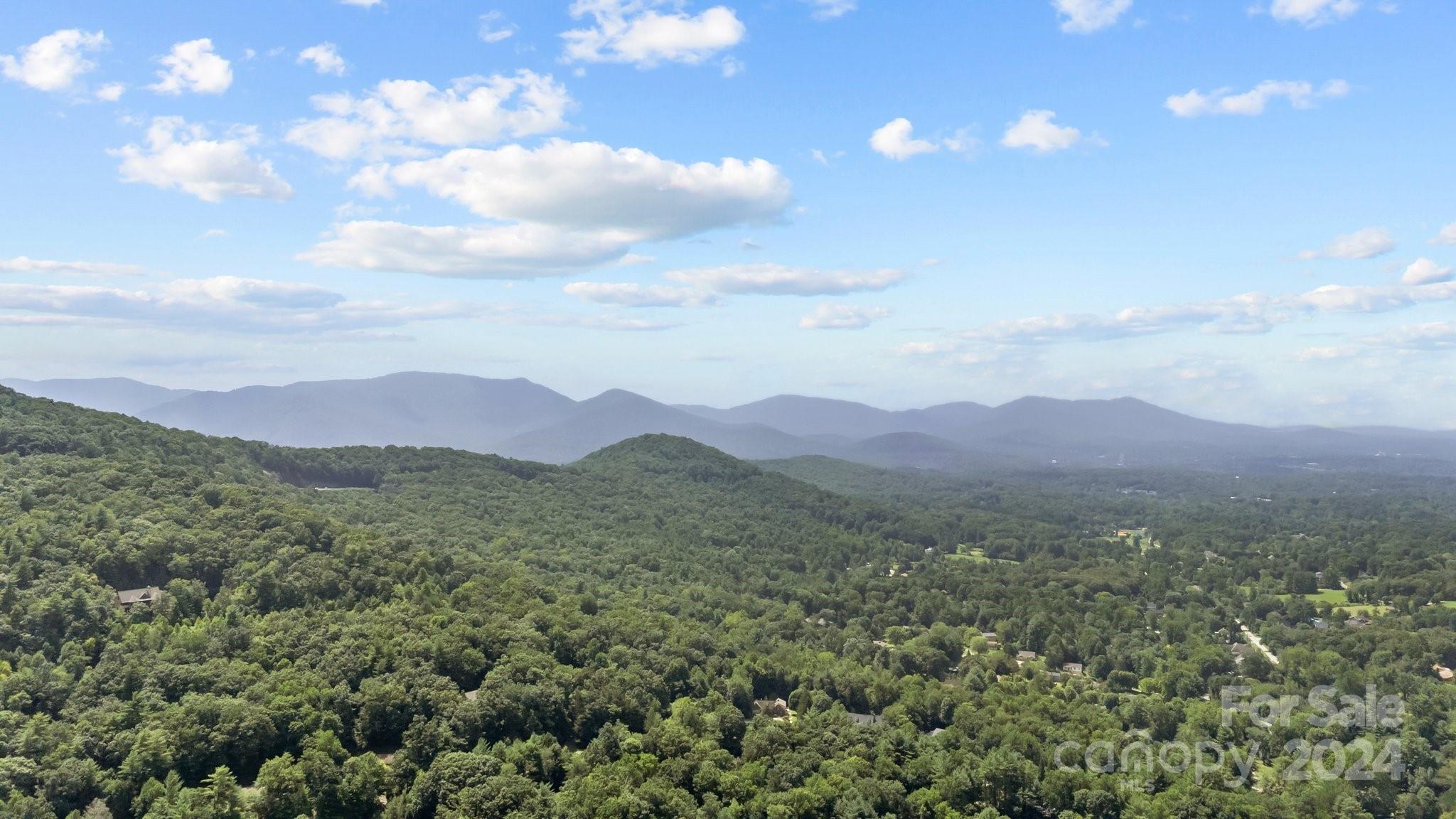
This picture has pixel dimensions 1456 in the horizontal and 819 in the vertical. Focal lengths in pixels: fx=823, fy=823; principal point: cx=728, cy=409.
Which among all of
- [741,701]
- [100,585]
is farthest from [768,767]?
[100,585]

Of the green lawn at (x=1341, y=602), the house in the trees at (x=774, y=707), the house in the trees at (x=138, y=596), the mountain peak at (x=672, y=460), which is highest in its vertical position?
the mountain peak at (x=672, y=460)

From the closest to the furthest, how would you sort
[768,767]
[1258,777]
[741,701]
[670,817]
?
1. [670,817]
2. [768,767]
3. [1258,777]
4. [741,701]

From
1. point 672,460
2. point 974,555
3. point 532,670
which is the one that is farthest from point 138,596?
point 672,460

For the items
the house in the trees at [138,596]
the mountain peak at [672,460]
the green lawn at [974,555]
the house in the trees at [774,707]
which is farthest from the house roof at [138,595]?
the green lawn at [974,555]

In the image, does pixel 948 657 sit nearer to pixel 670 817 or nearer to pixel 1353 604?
pixel 670 817

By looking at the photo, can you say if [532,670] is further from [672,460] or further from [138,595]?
[672,460]

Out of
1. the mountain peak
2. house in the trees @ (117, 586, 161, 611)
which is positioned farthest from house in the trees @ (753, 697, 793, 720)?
the mountain peak

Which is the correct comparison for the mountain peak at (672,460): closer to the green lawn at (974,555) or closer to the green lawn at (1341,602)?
the green lawn at (974,555)
